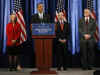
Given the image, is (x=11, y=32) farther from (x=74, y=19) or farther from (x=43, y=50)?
(x=74, y=19)

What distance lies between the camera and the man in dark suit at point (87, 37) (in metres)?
5.88

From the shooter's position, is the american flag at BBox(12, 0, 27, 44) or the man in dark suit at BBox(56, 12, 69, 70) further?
the american flag at BBox(12, 0, 27, 44)

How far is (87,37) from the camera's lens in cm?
588

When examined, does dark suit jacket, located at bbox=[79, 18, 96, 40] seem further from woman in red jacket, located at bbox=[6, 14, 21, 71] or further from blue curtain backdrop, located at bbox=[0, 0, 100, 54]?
woman in red jacket, located at bbox=[6, 14, 21, 71]

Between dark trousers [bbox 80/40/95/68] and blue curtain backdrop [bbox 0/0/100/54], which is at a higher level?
blue curtain backdrop [bbox 0/0/100/54]

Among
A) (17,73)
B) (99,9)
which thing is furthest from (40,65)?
(99,9)

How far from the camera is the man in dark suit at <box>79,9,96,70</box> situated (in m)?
5.88

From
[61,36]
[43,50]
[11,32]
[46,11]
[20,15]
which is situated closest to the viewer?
[43,50]

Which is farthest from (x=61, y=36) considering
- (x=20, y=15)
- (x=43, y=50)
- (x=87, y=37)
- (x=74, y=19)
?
(x=20, y=15)

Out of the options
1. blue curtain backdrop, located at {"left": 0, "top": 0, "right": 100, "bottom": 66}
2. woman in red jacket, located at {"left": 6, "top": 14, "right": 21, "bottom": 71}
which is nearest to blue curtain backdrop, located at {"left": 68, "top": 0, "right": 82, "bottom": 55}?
blue curtain backdrop, located at {"left": 0, "top": 0, "right": 100, "bottom": 66}

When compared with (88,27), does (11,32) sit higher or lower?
lower

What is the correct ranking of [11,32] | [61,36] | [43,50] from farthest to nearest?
[61,36]
[11,32]
[43,50]

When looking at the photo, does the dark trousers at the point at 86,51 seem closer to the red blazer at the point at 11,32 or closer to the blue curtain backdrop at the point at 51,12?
the blue curtain backdrop at the point at 51,12

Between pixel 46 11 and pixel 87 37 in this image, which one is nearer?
pixel 87 37
